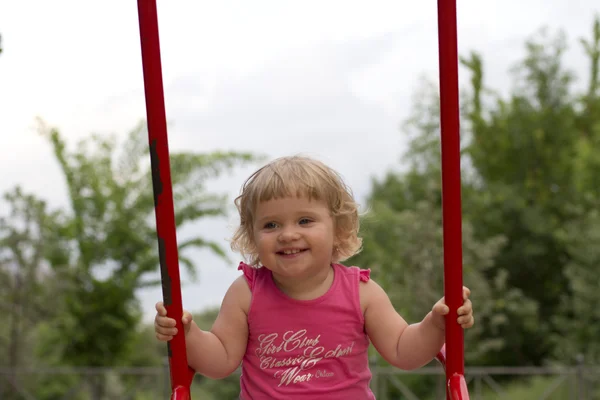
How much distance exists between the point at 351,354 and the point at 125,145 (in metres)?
10.9

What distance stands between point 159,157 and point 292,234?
1.32 ft

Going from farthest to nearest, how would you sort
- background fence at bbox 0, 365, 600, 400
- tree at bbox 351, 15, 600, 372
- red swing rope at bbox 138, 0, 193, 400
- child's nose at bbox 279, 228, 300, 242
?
1. tree at bbox 351, 15, 600, 372
2. background fence at bbox 0, 365, 600, 400
3. child's nose at bbox 279, 228, 300, 242
4. red swing rope at bbox 138, 0, 193, 400

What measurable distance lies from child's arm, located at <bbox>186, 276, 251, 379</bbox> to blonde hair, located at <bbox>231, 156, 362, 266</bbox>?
0.44 feet

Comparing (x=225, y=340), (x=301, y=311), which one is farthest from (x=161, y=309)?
(x=301, y=311)

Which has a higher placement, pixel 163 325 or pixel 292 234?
pixel 292 234

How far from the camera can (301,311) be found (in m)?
2.13

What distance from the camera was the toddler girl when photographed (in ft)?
6.66

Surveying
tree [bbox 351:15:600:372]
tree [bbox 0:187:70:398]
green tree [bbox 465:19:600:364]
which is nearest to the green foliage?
tree [bbox 0:187:70:398]

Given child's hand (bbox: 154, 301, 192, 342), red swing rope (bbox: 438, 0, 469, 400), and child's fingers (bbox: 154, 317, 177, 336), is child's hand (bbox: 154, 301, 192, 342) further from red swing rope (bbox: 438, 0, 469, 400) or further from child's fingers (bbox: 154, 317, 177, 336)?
red swing rope (bbox: 438, 0, 469, 400)

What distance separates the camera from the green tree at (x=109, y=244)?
11820mm

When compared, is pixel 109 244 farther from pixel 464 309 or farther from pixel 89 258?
pixel 464 309

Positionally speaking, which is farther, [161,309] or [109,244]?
[109,244]

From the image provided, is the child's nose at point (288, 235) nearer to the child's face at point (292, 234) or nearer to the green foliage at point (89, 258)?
the child's face at point (292, 234)

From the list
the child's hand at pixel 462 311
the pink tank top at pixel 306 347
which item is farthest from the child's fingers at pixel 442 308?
the pink tank top at pixel 306 347
